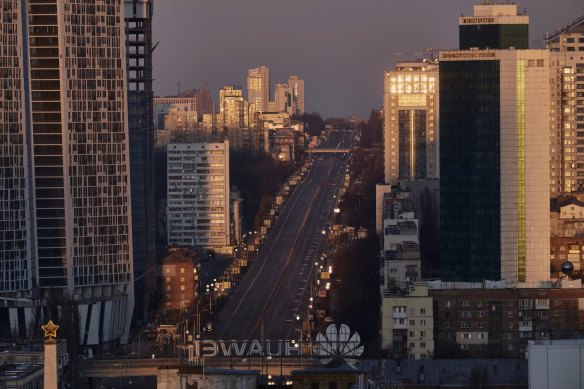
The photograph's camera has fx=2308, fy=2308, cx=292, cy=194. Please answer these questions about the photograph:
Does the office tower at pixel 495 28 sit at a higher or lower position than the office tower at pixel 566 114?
higher

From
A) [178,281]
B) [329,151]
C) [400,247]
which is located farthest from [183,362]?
[329,151]

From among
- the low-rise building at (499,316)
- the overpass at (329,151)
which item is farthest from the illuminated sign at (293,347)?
the overpass at (329,151)

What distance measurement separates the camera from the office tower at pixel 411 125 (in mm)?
74750

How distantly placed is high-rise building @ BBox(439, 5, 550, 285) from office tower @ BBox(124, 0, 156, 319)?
7293 mm

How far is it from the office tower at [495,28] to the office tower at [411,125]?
20.7 m

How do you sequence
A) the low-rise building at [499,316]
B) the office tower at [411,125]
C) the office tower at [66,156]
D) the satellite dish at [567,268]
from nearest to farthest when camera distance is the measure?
the low-rise building at [499,316]
the satellite dish at [567,268]
the office tower at [66,156]
the office tower at [411,125]

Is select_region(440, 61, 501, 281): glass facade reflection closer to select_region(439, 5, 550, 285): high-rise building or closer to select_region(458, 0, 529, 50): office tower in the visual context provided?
select_region(439, 5, 550, 285): high-rise building

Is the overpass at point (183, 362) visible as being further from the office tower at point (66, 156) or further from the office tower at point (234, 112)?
the office tower at point (234, 112)

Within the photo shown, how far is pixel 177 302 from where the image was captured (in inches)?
2173

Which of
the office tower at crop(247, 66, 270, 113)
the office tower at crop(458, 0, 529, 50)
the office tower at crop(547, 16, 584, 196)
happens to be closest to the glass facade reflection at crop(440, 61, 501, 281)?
the office tower at crop(458, 0, 529, 50)

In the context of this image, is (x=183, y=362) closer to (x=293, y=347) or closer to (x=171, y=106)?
(x=293, y=347)

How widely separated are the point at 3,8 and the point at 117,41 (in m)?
2.56

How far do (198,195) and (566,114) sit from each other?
11.9 metres

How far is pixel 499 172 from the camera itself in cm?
5100
